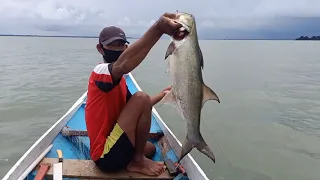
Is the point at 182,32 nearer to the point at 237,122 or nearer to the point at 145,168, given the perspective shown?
the point at 145,168

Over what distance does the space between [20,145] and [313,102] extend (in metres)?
11.2

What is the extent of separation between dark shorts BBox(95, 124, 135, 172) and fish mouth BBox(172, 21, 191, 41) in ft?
4.67

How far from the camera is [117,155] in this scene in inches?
154

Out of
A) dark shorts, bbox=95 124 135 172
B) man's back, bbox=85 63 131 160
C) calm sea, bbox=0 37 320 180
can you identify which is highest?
man's back, bbox=85 63 131 160

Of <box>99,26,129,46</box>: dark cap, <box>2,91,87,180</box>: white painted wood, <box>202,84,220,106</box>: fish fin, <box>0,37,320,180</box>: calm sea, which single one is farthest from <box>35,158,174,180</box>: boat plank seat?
<box>0,37,320,180</box>: calm sea

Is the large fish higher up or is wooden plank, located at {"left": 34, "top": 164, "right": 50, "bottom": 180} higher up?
the large fish

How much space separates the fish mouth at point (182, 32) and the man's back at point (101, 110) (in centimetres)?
104

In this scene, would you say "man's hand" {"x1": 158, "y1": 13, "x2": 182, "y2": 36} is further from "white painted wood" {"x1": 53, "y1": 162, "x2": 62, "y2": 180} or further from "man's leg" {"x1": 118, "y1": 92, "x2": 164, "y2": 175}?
"white painted wood" {"x1": 53, "y1": 162, "x2": 62, "y2": 180}

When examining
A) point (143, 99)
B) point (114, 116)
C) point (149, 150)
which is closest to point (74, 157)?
point (149, 150)

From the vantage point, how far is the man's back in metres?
3.67

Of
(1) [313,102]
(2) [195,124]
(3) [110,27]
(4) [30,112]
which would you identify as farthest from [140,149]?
(1) [313,102]

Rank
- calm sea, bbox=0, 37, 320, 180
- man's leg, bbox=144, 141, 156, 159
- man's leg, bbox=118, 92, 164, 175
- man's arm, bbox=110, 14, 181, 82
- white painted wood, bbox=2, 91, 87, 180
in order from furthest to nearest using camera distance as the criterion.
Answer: calm sea, bbox=0, 37, 320, 180 < man's leg, bbox=144, 141, 156, 159 < white painted wood, bbox=2, 91, 87, 180 < man's leg, bbox=118, 92, 164, 175 < man's arm, bbox=110, 14, 181, 82

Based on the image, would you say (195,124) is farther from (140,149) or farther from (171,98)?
(140,149)

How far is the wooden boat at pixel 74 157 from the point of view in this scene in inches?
161
